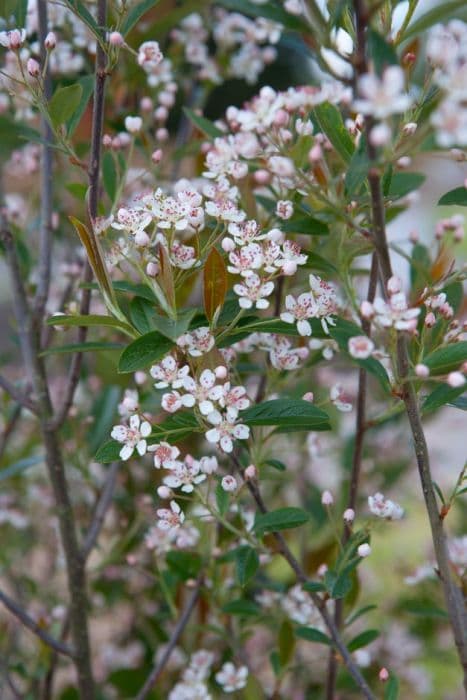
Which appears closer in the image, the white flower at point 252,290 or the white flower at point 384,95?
the white flower at point 384,95

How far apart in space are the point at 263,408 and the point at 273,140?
23 centimetres

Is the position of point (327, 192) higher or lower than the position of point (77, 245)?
lower

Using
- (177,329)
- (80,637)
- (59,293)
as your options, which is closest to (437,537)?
(177,329)

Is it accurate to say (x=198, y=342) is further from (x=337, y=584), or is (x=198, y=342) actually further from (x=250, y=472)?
(x=337, y=584)

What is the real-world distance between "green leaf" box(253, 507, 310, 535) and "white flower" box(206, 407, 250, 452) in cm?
11

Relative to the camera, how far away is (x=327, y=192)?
25.9 inches

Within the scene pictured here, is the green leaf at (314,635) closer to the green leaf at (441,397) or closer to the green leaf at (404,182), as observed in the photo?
the green leaf at (441,397)

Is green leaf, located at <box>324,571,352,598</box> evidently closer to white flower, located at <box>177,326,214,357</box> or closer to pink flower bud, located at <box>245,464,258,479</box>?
pink flower bud, located at <box>245,464,258,479</box>

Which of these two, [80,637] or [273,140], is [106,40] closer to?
[273,140]

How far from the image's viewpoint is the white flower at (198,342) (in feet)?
2.17

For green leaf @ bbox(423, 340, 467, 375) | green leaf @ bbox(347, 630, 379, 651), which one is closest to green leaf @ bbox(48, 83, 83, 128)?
green leaf @ bbox(423, 340, 467, 375)

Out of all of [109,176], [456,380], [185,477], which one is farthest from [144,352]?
[109,176]

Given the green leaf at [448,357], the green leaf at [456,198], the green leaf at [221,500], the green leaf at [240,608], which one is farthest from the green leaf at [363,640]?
the green leaf at [456,198]

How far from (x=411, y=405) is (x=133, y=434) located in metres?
0.24
